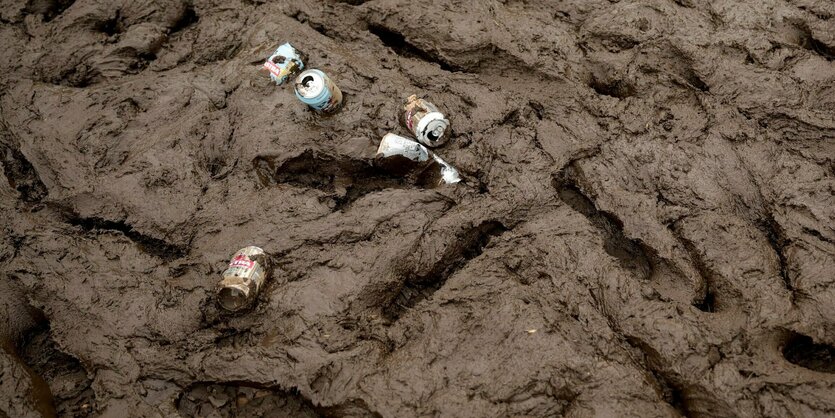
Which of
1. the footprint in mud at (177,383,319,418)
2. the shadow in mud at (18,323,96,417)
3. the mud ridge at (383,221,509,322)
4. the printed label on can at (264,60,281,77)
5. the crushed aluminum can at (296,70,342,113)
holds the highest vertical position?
the crushed aluminum can at (296,70,342,113)

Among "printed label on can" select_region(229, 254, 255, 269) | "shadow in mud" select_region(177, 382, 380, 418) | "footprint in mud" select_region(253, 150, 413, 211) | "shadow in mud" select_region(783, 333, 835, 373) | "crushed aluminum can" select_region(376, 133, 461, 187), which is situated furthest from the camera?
"footprint in mud" select_region(253, 150, 413, 211)

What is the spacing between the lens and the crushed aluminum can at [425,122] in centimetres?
295

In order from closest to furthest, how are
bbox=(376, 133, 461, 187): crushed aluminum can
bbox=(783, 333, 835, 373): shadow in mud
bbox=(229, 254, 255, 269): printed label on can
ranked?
bbox=(783, 333, 835, 373): shadow in mud, bbox=(229, 254, 255, 269): printed label on can, bbox=(376, 133, 461, 187): crushed aluminum can

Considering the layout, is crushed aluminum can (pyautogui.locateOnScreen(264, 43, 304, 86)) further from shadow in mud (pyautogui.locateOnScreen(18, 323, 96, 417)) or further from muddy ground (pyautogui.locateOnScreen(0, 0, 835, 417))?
shadow in mud (pyautogui.locateOnScreen(18, 323, 96, 417))

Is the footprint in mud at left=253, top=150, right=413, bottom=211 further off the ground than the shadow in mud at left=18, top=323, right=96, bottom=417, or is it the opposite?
the footprint in mud at left=253, top=150, right=413, bottom=211

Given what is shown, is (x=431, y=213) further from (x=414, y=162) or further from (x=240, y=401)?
(x=240, y=401)

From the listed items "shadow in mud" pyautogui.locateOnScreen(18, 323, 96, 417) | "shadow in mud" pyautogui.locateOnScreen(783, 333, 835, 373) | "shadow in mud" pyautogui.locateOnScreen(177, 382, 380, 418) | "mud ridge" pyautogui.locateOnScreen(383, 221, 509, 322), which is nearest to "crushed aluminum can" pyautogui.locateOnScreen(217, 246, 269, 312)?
"shadow in mud" pyautogui.locateOnScreen(177, 382, 380, 418)

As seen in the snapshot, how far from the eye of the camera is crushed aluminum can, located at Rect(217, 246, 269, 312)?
2617 mm

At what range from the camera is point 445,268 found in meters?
2.81

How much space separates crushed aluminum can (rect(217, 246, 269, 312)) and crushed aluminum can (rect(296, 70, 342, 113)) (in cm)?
86

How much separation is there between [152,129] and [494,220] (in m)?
1.99

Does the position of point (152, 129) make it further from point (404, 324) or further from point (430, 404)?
point (430, 404)

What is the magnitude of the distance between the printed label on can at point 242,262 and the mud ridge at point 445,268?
68 centimetres

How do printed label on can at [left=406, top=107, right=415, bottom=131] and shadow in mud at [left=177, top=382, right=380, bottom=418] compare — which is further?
printed label on can at [left=406, top=107, right=415, bottom=131]
